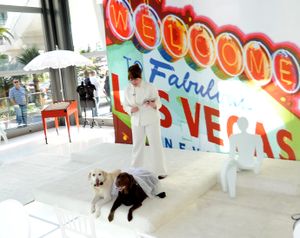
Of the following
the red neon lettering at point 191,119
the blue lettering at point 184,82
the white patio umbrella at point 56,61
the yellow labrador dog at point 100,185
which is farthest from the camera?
the white patio umbrella at point 56,61

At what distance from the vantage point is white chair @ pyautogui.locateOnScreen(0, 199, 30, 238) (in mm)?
1938

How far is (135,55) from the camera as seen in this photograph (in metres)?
5.45

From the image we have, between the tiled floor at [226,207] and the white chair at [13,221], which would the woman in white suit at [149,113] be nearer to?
the tiled floor at [226,207]

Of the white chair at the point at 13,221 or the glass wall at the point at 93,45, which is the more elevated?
the glass wall at the point at 93,45

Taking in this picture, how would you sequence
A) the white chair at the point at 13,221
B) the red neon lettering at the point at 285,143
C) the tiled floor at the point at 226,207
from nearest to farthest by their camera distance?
the white chair at the point at 13,221, the tiled floor at the point at 226,207, the red neon lettering at the point at 285,143

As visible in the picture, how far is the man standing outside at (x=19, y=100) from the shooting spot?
25.8ft

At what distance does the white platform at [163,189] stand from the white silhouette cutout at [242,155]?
26cm

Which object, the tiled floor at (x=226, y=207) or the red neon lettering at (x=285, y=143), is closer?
the tiled floor at (x=226, y=207)

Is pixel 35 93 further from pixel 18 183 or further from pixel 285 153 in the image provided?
pixel 285 153

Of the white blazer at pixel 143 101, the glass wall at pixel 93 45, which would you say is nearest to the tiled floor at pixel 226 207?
the white blazer at pixel 143 101

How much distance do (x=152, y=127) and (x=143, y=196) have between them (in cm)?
95

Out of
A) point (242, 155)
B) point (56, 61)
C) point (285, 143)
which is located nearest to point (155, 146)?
point (242, 155)

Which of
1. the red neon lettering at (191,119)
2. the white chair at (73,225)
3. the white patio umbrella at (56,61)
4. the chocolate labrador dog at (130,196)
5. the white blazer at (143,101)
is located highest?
the white patio umbrella at (56,61)

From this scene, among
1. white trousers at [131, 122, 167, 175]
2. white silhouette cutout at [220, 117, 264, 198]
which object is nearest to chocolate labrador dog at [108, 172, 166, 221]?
white trousers at [131, 122, 167, 175]
